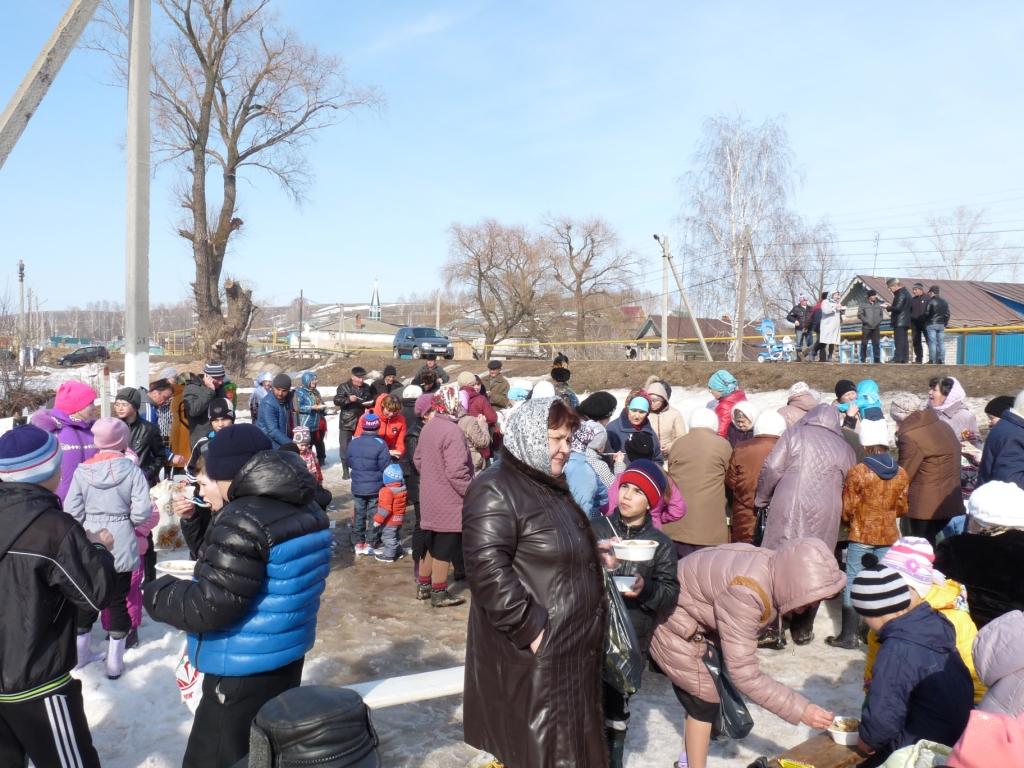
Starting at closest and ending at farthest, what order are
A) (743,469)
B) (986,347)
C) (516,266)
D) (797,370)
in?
(743,469) < (797,370) < (986,347) < (516,266)

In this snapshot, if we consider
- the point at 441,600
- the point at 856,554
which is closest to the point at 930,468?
the point at 856,554

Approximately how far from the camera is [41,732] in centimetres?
274

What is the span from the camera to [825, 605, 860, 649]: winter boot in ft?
18.1

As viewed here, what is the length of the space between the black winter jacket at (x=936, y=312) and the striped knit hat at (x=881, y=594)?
13.6 m

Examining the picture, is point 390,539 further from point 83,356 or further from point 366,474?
point 83,356

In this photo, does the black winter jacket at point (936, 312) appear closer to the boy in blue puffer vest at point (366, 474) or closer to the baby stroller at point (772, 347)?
the baby stroller at point (772, 347)

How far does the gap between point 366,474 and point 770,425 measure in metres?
4.05

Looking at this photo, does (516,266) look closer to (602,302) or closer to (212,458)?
(602,302)

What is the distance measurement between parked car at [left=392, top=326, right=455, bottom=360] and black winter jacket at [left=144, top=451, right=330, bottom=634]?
27635 mm

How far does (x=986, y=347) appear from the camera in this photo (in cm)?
2008

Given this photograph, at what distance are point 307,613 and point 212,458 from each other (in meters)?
0.70

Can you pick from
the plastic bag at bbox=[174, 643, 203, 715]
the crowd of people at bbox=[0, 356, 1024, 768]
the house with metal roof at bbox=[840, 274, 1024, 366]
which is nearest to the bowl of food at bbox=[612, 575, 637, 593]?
the crowd of people at bbox=[0, 356, 1024, 768]

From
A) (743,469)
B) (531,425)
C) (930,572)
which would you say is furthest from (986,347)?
(531,425)

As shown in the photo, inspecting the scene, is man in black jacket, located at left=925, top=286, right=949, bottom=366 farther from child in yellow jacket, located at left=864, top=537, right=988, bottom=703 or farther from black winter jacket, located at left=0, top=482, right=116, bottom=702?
black winter jacket, located at left=0, top=482, right=116, bottom=702
